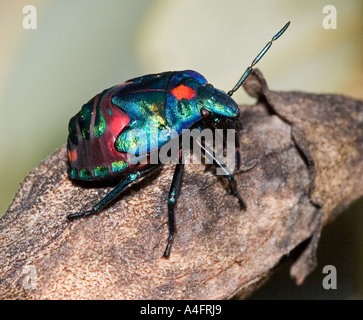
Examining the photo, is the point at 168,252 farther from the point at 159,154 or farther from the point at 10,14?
the point at 10,14

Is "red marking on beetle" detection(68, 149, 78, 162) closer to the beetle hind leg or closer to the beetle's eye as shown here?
the beetle hind leg

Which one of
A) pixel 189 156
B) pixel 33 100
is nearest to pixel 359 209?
pixel 189 156

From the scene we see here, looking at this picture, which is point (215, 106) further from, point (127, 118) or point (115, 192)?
point (115, 192)
